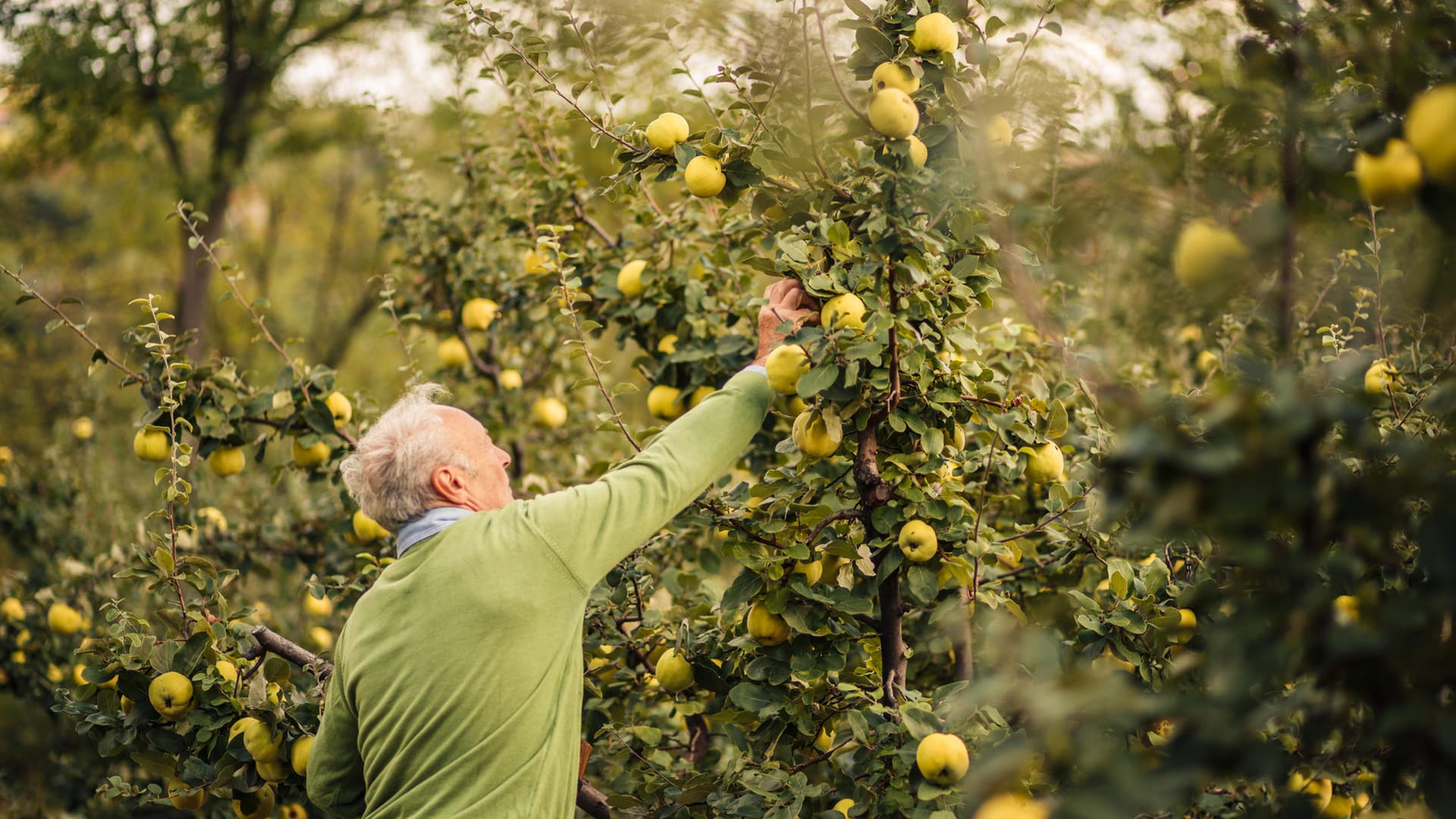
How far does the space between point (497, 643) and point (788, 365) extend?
2.32 ft

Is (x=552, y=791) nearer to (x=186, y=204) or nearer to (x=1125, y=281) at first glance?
(x=186, y=204)

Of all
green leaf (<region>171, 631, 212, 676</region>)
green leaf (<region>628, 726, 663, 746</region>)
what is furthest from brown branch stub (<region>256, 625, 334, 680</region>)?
green leaf (<region>628, 726, 663, 746</region>)

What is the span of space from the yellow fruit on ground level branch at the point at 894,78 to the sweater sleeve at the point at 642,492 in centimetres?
61

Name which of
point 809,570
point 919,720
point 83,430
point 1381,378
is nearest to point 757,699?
point 809,570

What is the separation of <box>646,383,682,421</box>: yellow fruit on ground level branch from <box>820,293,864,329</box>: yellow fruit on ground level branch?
1039 mm

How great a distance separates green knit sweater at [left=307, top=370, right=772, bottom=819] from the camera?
173 cm

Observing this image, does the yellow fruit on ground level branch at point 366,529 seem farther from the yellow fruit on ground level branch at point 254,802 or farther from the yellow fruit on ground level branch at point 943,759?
the yellow fruit on ground level branch at point 943,759

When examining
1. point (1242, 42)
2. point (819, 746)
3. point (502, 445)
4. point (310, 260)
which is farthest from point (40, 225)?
point (1242, 42)

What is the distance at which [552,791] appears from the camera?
70.9 inches

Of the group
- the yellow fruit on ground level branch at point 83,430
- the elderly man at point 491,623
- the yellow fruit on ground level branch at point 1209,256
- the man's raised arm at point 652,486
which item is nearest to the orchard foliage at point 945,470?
the yellow fruit on ground level branch at point 1209,256

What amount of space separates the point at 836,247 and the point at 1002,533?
119 centimetres

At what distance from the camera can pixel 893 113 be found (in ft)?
5.58

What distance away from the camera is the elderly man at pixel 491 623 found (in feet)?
5.68

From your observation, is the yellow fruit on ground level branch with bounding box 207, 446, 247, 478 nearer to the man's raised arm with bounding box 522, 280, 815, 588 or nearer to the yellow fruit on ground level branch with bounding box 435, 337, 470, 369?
the yellow fruit on ground level branch with bounding box 435, 337, 470, 369
